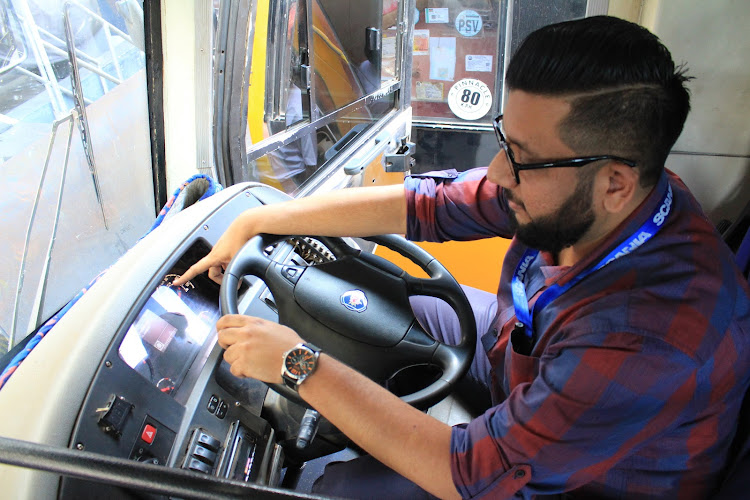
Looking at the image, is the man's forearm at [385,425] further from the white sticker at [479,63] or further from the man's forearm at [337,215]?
the white sticker at [479,63]

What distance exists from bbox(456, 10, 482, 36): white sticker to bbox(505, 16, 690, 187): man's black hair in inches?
133

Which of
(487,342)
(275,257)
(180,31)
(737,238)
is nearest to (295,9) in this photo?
(180,31)

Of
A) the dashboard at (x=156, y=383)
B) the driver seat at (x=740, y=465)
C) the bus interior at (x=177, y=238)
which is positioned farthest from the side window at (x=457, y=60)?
the driver seat at (x=740, y=465)

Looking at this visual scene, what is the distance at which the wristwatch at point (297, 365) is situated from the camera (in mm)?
1044

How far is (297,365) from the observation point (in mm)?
1052

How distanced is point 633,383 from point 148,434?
0.82 m

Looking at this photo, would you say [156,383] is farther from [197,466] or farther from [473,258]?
[473,258]

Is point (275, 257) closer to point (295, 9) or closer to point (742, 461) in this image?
point (742, 461)

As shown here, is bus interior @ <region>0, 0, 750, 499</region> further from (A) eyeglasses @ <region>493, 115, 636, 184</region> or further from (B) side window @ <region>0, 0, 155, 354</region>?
(A) eyeglasses @ <region>493, 115, 636, 184</region>

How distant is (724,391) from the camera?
3.00 feet

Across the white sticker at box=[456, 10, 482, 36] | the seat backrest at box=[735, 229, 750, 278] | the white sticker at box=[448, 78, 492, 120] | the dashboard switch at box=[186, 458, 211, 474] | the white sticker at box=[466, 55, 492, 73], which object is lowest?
the white sticker at box=[448, 78, 492, 120]

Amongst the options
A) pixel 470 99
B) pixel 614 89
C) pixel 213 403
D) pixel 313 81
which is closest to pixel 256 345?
pixel 213 403

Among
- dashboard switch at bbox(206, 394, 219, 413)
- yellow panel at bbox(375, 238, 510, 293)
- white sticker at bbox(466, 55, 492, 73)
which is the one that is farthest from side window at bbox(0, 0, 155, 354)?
white sticker at bbox(466, 55, 492, 73)

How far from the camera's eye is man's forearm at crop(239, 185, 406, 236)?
1.38 meters
